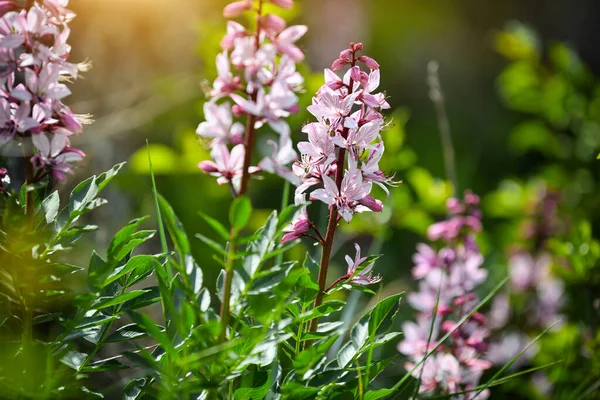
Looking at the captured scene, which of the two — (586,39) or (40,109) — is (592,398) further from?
(586,39)

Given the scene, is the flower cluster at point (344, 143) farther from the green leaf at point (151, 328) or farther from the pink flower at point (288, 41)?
the green leaf at point (151, 328)

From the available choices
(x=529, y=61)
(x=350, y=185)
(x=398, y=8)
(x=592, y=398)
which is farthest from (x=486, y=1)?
(x=350, y=185)

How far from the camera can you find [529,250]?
2.13 meters

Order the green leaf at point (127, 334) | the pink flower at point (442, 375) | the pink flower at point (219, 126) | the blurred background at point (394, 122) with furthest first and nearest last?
1. the blurred background at point (394, 122)
2. the pink flower at point (442, 375)
3. the green leaf at point (127, 334)
4. the pink flower at point (219, 126)

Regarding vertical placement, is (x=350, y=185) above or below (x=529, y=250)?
above

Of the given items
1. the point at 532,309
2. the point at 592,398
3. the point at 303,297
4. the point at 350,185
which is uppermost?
the point at 350,185

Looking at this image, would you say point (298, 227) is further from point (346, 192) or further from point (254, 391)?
point (254, 391)

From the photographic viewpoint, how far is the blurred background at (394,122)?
2070 mm

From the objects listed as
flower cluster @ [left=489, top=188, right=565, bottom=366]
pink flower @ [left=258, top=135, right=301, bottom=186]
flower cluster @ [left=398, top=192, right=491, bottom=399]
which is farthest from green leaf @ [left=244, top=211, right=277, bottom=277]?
flower cluster @ [left=489, top=188, right=565, bottom=366]

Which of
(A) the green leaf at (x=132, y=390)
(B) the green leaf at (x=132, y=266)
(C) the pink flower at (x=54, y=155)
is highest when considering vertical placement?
(C) the pink flower at (x=54, y=155)

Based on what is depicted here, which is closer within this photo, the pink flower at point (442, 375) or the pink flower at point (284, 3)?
the pink flower at point (284, 3)

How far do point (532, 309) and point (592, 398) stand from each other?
0.61 m

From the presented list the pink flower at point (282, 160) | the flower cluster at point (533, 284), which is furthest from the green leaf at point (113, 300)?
the flower cluster at point (533, 284)

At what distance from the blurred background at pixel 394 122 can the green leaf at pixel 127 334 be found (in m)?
0.37
